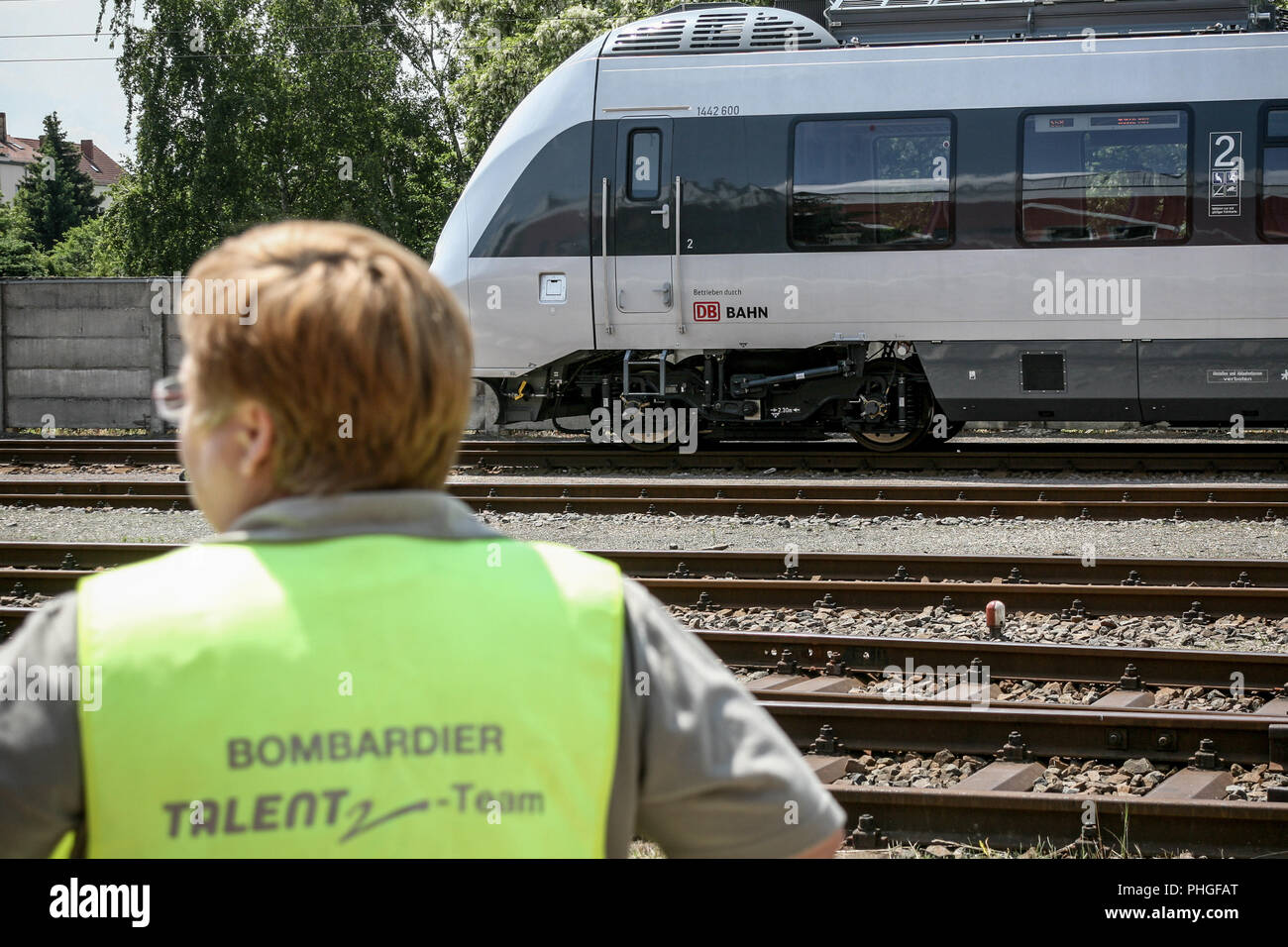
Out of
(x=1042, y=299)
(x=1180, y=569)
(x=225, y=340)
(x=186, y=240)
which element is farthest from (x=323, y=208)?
(x=225, y=340)

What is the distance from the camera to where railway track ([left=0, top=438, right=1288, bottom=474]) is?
11.7 metres

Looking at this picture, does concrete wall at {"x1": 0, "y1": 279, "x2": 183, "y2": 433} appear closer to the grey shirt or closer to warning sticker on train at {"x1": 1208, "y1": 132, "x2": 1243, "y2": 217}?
warning sticker on train at {"x1": 1208, "y1": 132, "x2": 1243, "y2": 217}

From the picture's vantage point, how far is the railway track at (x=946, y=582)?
7.00 m

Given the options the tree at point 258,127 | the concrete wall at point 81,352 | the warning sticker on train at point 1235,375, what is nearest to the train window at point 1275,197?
the warning sticker on train at point 1235,375

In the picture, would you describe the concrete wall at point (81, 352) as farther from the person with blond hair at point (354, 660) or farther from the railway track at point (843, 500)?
the person with blond hair at point (354, 660)

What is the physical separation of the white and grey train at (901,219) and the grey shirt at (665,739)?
11190mm

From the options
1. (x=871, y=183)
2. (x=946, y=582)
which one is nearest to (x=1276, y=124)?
(x=871, y=183)

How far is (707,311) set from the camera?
12.6 m

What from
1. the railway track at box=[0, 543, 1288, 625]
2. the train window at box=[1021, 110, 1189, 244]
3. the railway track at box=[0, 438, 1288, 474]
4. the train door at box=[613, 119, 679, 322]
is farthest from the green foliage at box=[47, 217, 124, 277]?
the railway track at box=[0, 543, 1288, 625]

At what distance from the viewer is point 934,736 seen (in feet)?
16.9

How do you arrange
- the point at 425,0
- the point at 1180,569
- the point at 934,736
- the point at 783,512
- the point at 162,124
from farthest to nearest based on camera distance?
the point at 425,0, the point at 162,124, the point at 783,512, the point at 1180,569, the point at 934,736
